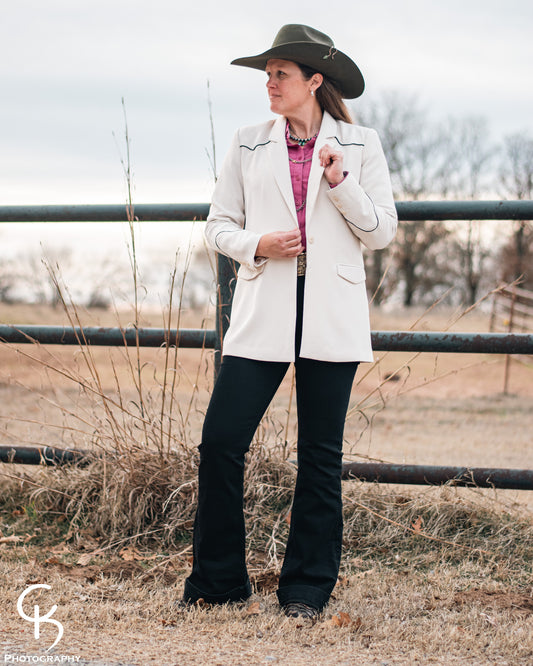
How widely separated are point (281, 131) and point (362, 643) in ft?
5.48

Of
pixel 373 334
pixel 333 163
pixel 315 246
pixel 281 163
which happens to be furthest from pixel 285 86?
pixel 373 334

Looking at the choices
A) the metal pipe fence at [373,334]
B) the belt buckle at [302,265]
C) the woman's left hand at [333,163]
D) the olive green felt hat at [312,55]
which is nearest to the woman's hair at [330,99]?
the olive green felt hat at [312,55]

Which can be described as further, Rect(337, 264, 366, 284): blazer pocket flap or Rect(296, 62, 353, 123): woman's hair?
Rect(296, 62, 353, 123): woman's hair

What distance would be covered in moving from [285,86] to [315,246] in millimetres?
559

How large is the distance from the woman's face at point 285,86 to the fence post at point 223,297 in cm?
87

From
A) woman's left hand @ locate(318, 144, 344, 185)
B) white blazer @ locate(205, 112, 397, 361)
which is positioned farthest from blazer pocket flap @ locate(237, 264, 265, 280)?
woman's left hand @ locate(318, 144, 344, 185)

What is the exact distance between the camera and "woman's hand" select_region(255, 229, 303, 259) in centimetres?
236

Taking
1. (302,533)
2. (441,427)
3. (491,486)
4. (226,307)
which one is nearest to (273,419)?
(226,307)

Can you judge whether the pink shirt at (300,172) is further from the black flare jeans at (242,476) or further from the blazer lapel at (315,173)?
the black flare jeans at (242,476)

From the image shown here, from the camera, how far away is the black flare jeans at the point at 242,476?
2.43 m

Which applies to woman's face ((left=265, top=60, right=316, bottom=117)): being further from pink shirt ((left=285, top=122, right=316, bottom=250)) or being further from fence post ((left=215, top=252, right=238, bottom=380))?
fence post ((left=215, top=252, right=238, bottom=380))

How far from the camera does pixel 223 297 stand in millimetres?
3299

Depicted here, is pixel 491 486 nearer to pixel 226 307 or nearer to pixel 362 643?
pixel 362 643

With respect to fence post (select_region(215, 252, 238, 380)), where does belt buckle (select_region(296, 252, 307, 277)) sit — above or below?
above
